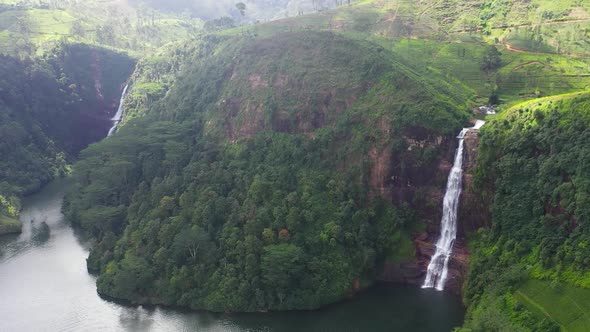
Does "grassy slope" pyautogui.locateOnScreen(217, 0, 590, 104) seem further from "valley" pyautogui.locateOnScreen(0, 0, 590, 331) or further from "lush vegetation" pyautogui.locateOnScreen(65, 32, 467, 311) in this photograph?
"lush vegetation" pyautogui.locateOnScreen(65, 32, 467, 311)

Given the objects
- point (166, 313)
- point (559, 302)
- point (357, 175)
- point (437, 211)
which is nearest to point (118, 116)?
point (166, 313)

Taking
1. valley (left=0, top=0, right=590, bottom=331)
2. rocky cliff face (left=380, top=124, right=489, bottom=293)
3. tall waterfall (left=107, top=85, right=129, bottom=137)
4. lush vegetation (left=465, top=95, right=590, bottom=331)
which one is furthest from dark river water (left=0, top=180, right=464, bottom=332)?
tall waterfall (left=107, top=85, right=129, bottom=137)

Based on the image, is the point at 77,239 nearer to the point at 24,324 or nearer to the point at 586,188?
the point at 24,324

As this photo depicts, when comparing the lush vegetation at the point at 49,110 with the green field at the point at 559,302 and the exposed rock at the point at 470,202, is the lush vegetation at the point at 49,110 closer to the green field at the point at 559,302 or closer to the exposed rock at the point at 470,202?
the exposed rock at the point at 470,202

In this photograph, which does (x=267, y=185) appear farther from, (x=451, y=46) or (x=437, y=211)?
(x=451, y=46)

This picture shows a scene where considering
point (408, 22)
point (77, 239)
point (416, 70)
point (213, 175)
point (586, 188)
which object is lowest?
point (77, 239)

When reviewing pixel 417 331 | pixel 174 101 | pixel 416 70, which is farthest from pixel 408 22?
pixel 417 331
